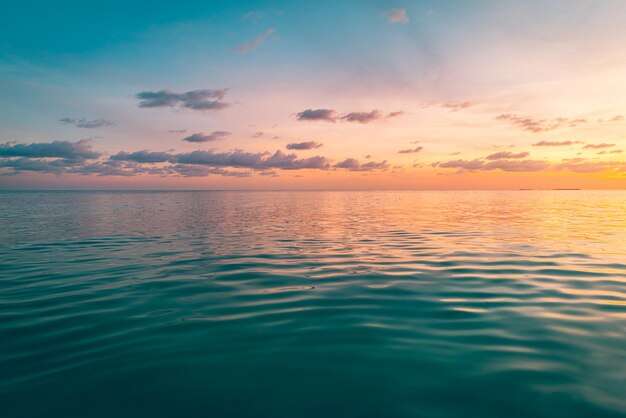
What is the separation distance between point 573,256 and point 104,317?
55.3ft

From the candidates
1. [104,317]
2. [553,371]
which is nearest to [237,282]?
[104,317]

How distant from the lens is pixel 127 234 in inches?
899

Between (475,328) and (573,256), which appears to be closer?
(475,328)

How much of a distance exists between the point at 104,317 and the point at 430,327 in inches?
277

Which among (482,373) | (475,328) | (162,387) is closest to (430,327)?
(475,328)

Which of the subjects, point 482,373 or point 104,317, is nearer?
point 482,373

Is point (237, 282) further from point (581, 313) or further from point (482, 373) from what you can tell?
point (581, 313)

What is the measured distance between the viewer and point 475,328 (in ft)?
23.7

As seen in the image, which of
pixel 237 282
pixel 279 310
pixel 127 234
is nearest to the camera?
pixel 279 310

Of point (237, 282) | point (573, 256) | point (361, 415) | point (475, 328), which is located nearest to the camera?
point (361, 415)

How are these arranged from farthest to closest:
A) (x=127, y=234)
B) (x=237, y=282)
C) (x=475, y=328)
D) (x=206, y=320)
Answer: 1. (x=127, y=234)
2. (x=237, y=282)
3. (x=206, y=320)
4. (x=475, y=328)

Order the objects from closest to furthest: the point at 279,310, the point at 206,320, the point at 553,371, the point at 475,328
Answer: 1. the point at 553,371
2. the point at 475,328
3. the point at 206,320
4. the point at 279,310

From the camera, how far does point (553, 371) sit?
5480mm

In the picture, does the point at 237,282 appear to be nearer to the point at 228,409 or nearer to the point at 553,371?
the point at 228,409
